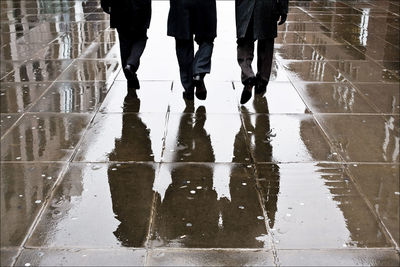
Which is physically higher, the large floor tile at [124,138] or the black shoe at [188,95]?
the black shoe at [188,95]

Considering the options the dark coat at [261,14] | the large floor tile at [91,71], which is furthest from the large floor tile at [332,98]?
the large floor tile at [91,71]

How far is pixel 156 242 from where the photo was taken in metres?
3.65

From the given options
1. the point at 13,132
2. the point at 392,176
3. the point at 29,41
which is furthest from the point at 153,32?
the point at 392,176

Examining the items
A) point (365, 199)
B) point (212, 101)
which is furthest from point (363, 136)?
point (212, 101)

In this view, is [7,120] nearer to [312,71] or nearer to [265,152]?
[265,152]

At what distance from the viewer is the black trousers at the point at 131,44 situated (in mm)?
6832

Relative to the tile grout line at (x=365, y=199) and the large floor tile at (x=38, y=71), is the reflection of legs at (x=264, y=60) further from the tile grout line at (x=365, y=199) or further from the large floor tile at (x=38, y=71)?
the large floor tile at (x=38, y=71)

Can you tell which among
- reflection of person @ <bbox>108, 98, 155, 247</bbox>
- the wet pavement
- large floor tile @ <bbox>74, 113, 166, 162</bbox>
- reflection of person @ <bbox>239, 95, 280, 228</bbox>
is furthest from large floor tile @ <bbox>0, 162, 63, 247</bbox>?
reflection of person @ <bbox>239, 95, 280, 228</bbox>

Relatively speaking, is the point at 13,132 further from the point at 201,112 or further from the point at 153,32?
the point at 153,32

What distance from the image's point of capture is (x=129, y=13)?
6641mm

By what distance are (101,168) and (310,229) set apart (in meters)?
1.96

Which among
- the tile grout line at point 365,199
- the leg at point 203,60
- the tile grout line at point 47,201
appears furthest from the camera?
the leg at point 203,60

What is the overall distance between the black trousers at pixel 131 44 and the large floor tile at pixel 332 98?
6.99 ft

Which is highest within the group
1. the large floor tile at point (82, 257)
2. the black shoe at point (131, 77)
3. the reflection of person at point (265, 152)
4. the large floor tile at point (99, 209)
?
the black shoe at point (131, 77)
